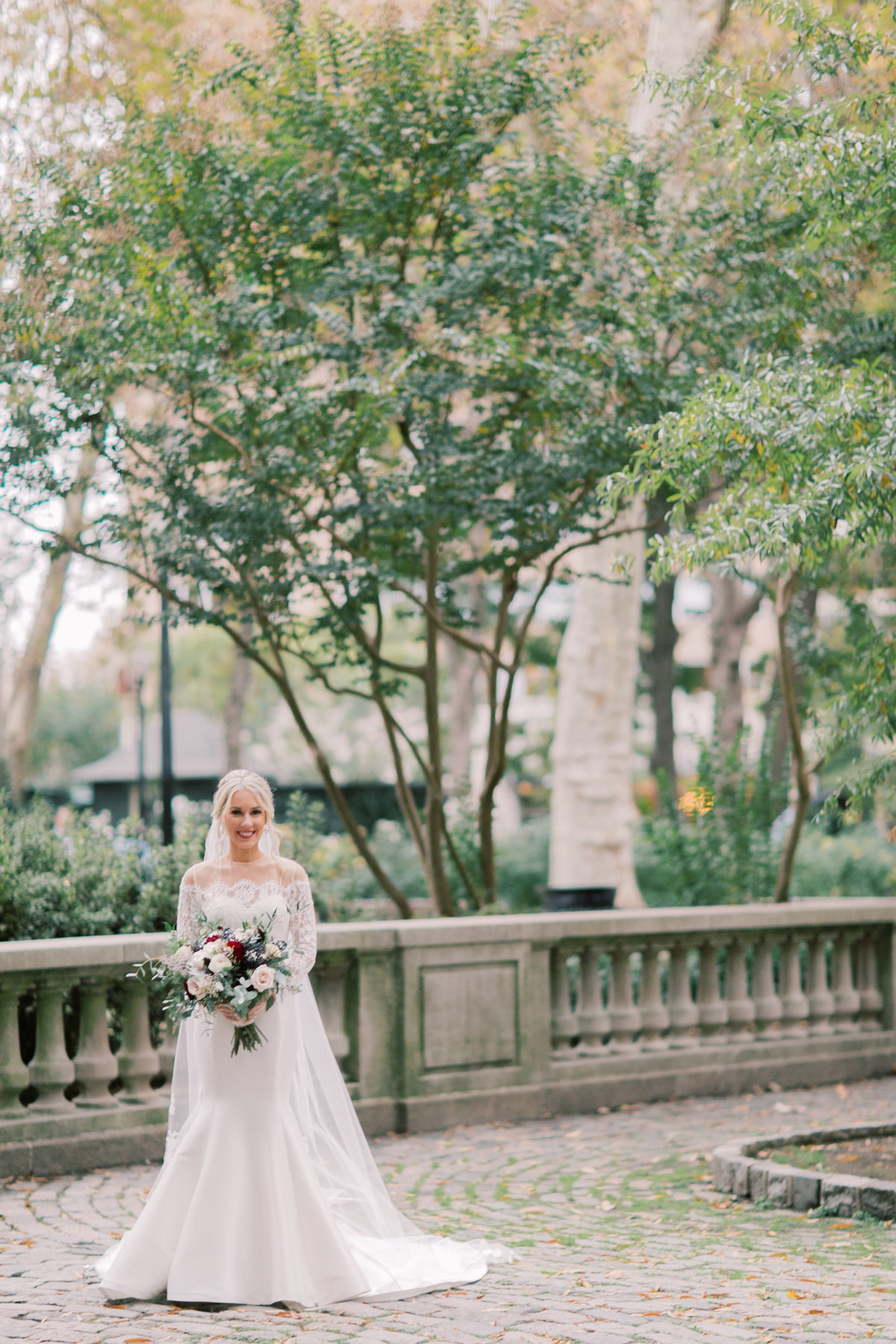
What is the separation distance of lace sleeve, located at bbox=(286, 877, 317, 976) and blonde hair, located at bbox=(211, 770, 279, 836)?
0.31 m

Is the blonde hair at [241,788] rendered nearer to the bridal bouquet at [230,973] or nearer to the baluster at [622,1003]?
the bridal bouquet at [230,973]

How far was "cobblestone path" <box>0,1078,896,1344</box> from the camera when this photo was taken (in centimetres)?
494

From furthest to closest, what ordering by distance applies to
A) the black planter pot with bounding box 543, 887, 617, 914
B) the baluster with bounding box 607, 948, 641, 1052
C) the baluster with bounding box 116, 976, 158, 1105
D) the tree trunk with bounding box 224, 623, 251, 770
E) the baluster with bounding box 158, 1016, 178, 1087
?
the tree trunk with bounding box 224, 623, 251, 770 → the black planter pot with bounding box 543, 887, 617, 914 → the baluster with bounding box 607, 948, 641, 1052 → the baluster with bounding box 158, 1016, 178, 1087 → the baluster with bounding box 116, 976, 158, 1105

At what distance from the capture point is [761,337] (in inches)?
409

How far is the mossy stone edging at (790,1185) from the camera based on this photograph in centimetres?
660

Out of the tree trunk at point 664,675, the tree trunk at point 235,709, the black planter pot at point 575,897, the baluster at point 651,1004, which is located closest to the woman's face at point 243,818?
the baluster at point 651,1004

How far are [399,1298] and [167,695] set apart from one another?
14.0 meters

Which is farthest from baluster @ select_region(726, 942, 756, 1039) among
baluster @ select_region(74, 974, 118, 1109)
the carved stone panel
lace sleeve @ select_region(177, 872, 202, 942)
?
lace sleeve @ select_region(177, 872, 202, 942)

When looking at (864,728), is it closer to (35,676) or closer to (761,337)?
(761,337)

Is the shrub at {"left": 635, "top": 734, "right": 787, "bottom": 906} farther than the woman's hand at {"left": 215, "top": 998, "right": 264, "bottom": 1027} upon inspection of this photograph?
Yes

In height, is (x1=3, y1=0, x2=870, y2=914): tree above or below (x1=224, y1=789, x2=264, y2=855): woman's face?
above

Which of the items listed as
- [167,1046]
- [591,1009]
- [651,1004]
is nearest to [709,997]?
[651,1004]

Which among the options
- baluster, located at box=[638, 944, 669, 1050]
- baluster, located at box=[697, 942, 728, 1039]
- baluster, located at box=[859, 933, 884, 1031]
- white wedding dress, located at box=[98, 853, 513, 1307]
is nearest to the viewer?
white wedding dress, located at box=[98, 853, 513, 1307]

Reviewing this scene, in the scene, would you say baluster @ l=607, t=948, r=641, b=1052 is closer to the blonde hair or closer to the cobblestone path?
the cobblestone path
